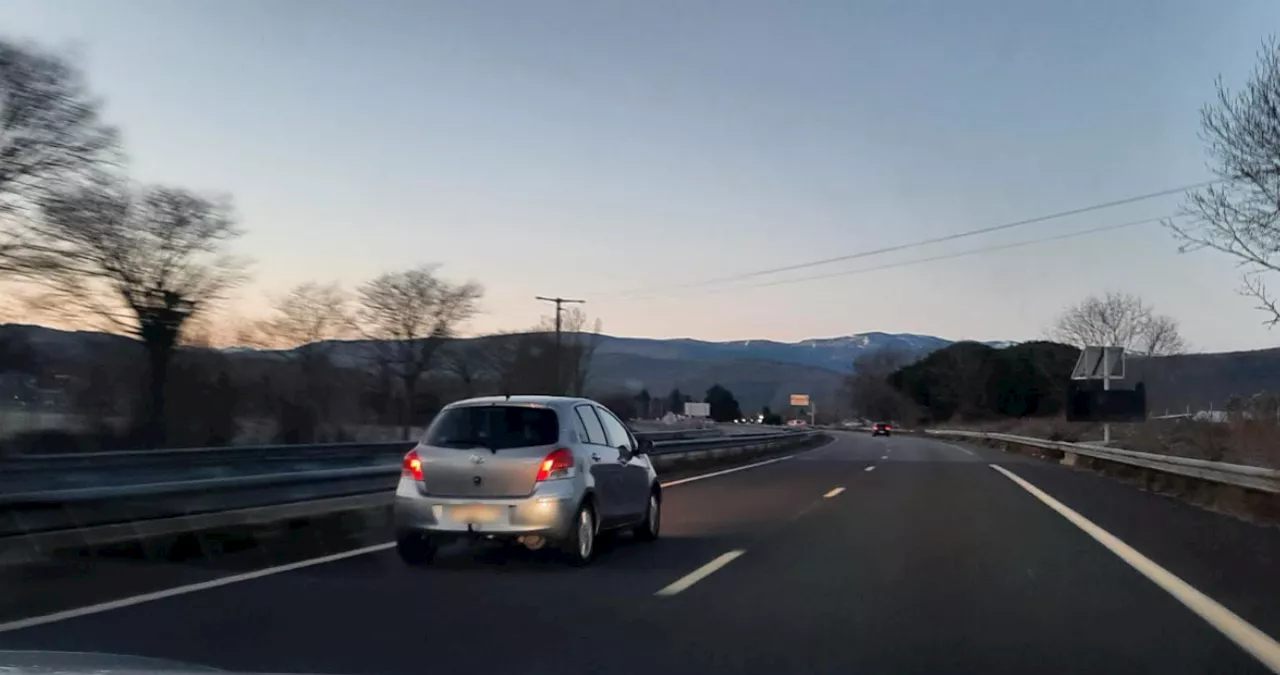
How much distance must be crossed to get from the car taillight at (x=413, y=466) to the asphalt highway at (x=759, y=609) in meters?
0.93

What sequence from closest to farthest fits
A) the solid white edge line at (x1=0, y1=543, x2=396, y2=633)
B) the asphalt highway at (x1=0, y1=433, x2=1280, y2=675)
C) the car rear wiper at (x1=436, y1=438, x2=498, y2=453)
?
the asphalt highway at (x1=0, y1=433, x2=1280, y2=675) < the solid white edge line at (x1=0, y1=543, x2=396, y2=633) < the car rear wiper at (x1=436, y1=438, x2=498, y2=453)

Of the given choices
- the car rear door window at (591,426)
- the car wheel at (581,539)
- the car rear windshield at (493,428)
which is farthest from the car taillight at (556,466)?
the car rear door window at (591,426)

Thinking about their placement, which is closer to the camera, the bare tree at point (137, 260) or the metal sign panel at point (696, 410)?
the bare tree at point (137, 260)

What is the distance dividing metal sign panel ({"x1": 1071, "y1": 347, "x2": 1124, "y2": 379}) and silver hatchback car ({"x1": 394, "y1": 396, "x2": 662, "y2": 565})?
31630 millimetres

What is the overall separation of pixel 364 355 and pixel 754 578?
54229 millimetres

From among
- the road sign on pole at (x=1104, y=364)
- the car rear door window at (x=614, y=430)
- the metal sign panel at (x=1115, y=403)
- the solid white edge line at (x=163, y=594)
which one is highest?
the road sign on pole at (x=1104, y=364)

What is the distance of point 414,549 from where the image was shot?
38.2ft

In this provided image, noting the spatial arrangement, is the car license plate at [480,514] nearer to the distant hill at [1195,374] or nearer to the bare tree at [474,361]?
the distant hill at [1195,374]

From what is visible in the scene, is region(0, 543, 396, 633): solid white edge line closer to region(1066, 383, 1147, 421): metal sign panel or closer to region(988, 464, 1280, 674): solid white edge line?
region(988, 464, 1280, 674): solid white edge line

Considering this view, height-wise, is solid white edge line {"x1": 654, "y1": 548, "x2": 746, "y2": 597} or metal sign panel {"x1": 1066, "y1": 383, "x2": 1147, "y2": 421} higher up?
metal sign panel {"x1": 1066, "y1": 383, "x2": 1147, "y2": 421}

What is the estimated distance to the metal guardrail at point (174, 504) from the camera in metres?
9.96

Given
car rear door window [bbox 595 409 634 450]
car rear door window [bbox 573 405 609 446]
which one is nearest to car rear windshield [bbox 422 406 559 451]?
car rear door window [bbox 573 405 609 446]

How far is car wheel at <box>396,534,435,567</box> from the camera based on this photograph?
11500mm

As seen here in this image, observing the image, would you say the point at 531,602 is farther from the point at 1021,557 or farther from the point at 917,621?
the point at 1021,557
